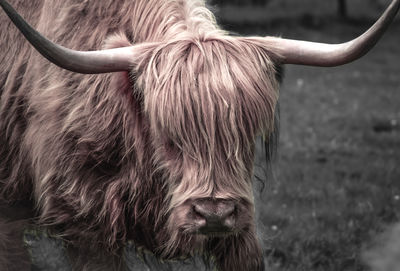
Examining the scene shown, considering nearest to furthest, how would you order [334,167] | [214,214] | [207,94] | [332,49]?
[214,214] < [207,94] < [332,49] < [334,167]

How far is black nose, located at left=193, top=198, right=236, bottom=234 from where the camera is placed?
333 centimetres

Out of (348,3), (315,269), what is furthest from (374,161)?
(348,3)

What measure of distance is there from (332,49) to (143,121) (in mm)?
960

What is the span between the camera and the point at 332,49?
3.71 metres

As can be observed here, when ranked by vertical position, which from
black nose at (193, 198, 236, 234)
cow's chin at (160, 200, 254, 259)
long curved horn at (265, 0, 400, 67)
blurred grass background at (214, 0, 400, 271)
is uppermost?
long curved horn at (265, 0, 400, 67)

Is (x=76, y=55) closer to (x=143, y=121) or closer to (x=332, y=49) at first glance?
(x=143, y=121)

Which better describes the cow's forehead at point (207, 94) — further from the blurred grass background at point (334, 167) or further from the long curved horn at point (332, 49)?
the blurred grass background at point (334, 167)

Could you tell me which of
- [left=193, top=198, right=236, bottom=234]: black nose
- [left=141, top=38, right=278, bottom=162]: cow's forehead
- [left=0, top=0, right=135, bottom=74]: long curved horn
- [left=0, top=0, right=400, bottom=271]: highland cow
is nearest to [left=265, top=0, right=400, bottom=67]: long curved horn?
[left=0, top=0, right=400, bottom=271]: highland cow

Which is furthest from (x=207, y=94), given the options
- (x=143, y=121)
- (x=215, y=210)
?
(x=215, y=210)

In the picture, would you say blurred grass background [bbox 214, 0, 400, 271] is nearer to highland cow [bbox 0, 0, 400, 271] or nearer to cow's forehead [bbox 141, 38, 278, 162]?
highland cow [bbox 0, 0, 400, 271]

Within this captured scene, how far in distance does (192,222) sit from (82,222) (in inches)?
32.3

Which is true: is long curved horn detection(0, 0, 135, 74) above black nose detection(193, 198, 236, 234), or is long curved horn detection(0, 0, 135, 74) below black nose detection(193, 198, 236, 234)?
above

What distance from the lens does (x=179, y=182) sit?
11.8ft

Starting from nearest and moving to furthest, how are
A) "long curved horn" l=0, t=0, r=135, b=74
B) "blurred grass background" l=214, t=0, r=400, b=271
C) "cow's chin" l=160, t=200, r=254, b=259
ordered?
"long curved horn" l=0, t=0, r=135, b=74 < "cow's chin" l=160, t=200, r=254, b=259 < "blurred grass background" l=214, t=0, r=400, b=271
